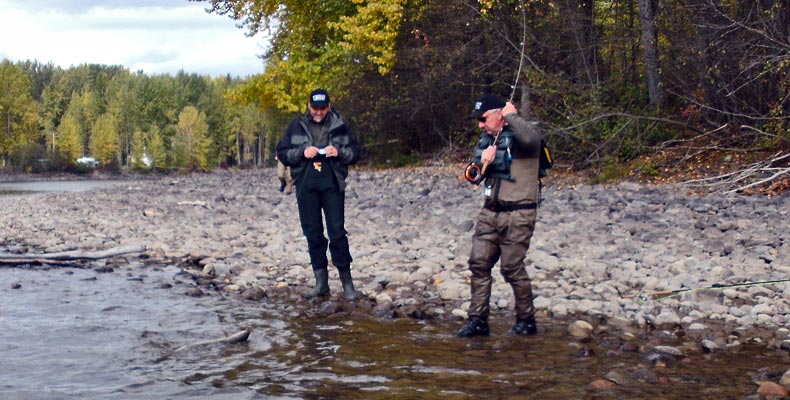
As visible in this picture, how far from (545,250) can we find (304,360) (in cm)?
487

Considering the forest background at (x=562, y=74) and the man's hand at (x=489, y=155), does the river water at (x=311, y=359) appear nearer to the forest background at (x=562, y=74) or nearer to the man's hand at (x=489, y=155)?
the man's hand at (x=489, y=155)

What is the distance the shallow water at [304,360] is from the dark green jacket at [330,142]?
137 centimetres

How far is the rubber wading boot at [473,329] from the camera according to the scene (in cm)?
702

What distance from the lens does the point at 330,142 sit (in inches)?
334

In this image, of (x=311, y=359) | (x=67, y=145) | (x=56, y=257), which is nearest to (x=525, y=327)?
(x=311, y=359)

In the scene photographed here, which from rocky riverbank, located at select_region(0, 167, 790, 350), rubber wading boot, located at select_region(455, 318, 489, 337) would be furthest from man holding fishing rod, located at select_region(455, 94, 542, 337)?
rocky riverbank, located at select_region(0, 167, 790, 350)

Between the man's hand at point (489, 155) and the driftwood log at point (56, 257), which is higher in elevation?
the man's hand at point (489, 155)

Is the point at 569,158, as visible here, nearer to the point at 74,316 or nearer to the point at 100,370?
the point at 74,316

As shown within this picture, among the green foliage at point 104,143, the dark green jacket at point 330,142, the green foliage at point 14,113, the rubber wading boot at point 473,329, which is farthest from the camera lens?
the green foliage at point 104,143

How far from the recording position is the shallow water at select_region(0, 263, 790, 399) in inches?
220

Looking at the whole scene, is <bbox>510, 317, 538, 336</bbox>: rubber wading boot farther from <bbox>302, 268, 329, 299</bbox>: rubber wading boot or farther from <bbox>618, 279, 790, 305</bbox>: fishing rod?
<bbox>302, 268, 329, 299</bbox>: rubber wading boot

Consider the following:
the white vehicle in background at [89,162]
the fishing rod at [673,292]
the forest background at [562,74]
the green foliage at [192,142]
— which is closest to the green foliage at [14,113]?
the white vehicle in background at [89,162]

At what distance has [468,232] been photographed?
1262 centimetres

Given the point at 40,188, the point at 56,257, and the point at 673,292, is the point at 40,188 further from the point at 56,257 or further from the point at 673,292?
the point at 673,292
